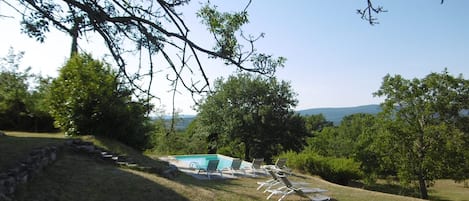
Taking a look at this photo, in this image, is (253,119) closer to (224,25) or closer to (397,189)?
(397,189)

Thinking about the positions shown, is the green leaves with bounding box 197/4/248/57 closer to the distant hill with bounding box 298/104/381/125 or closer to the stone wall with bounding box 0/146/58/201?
the stone wall with bounding box 0/146/58/201

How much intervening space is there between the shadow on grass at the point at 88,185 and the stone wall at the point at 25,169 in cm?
12

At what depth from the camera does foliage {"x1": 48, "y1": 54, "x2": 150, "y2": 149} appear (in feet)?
42.1

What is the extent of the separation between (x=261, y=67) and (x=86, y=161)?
820 centimetres

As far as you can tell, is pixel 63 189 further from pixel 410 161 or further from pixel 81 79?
pixel 410 161

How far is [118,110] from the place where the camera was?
12.9m

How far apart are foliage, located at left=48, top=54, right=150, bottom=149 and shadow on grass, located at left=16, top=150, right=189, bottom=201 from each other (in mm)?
3432

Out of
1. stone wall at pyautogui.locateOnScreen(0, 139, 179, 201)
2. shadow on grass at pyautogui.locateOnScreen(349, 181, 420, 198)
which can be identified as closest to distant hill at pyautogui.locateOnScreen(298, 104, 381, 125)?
shadow on grass at pyautogui.locateOnScreen(349, 181, 420, 198)

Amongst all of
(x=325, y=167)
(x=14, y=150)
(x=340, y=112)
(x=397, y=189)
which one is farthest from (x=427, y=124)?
(x=340, y=112)

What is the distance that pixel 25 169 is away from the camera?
721 centimetres

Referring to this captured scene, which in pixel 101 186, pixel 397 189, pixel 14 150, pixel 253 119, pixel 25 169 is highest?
pixel 253 119

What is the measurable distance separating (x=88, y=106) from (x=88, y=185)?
570 cm

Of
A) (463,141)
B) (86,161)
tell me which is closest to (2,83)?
(86,161)

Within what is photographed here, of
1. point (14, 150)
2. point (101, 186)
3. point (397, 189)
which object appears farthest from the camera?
point (397, 189)
